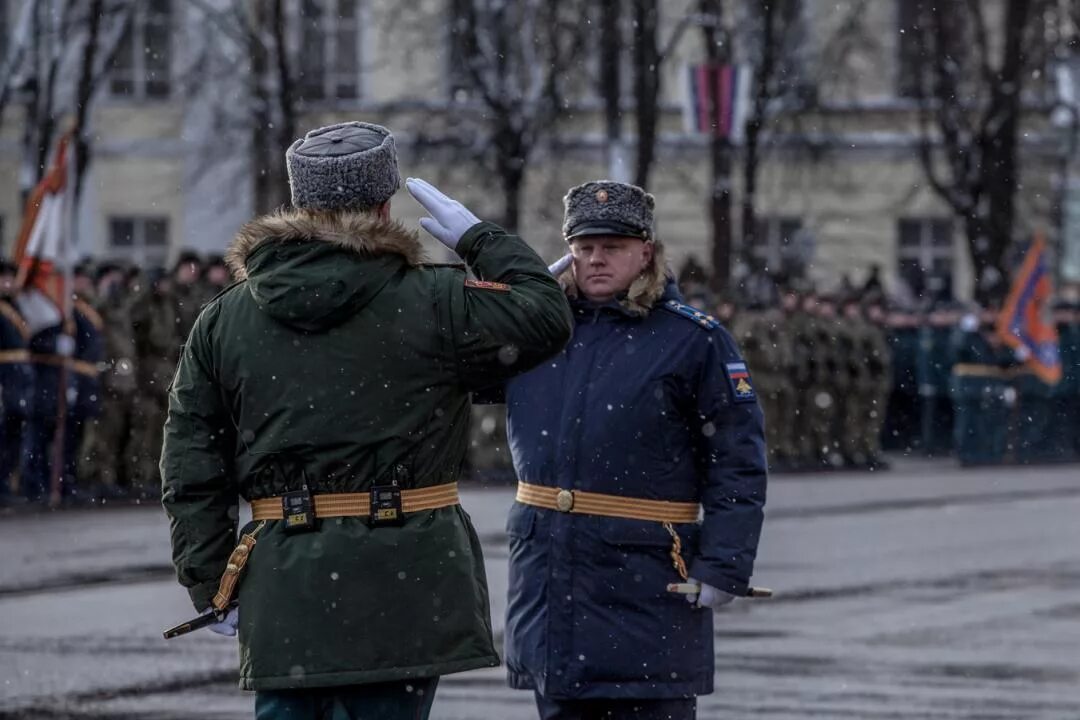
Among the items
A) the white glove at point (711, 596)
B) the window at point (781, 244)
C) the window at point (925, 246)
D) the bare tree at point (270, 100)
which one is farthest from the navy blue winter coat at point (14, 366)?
the window at point (925, 246)

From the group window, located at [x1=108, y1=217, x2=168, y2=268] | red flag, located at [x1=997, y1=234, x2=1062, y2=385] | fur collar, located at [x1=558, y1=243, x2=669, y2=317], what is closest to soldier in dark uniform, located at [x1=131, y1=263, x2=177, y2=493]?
red flag, located at [x1=997, y1=234, x2=1062, y2=385]

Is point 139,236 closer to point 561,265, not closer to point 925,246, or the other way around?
point 925,246

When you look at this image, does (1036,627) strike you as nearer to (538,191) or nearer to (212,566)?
(212,566)

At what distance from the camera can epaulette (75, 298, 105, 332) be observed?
2048cm

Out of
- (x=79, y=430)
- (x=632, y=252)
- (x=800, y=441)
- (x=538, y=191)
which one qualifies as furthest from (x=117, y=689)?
(x=538, y=191)

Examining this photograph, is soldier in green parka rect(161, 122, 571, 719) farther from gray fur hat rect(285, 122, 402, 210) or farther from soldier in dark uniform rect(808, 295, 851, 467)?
soldier in dark uniform rect(808, 295, 851, 467)

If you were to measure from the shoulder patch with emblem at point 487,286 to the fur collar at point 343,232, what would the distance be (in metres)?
0.11

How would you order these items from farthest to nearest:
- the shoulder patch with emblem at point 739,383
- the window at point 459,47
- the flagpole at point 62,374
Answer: the window at point 459,47 < the flagpole at point 62,374 < the shoulder patch with emblem at point 739,383

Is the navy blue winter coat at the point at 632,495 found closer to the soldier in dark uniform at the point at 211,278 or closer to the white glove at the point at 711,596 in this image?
the white glove at the point at 711,596

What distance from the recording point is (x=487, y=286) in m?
5.16

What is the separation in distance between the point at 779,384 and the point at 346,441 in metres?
21.5

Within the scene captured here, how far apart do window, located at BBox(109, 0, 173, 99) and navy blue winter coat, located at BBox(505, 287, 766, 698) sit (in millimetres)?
31784

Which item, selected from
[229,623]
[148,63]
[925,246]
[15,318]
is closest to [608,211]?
[229,623]

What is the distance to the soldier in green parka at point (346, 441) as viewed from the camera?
5059 millimetres
